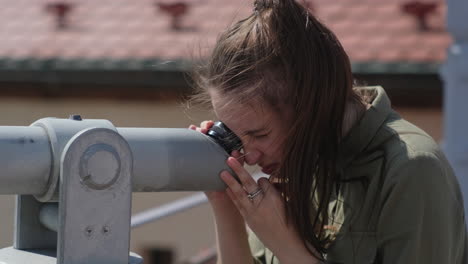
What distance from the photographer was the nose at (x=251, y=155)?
190 cm

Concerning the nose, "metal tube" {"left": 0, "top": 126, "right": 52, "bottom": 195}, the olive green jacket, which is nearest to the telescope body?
"metal tube" {"left": 0, "top": 126, "right": 52, "bottom": 195}

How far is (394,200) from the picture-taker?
6.08 ft

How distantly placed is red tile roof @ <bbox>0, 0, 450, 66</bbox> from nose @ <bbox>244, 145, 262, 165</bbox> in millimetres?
6062

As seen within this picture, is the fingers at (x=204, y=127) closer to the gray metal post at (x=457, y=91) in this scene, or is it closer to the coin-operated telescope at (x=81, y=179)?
the coin-operated telescope at (x=81, y=179)

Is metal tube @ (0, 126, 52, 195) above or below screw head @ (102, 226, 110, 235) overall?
above

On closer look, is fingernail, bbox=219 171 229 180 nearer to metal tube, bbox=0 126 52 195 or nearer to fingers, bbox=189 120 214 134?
fingers, bbox=189 120 214 134

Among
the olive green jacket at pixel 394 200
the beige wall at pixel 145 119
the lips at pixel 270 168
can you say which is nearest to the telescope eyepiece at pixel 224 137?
the lips at pixel 270 168

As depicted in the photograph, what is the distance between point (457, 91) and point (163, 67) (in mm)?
3717

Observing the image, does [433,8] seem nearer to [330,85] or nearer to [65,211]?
[330,85]

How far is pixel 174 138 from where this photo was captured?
1.67 metres

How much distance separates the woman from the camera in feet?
6.09

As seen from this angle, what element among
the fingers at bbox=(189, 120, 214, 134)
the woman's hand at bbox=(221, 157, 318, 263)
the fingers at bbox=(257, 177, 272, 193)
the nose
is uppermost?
the fingers at bbox=(189, 120, 214, 134)

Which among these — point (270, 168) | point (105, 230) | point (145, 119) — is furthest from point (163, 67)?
point (105, 230)

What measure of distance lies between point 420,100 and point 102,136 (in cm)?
676
